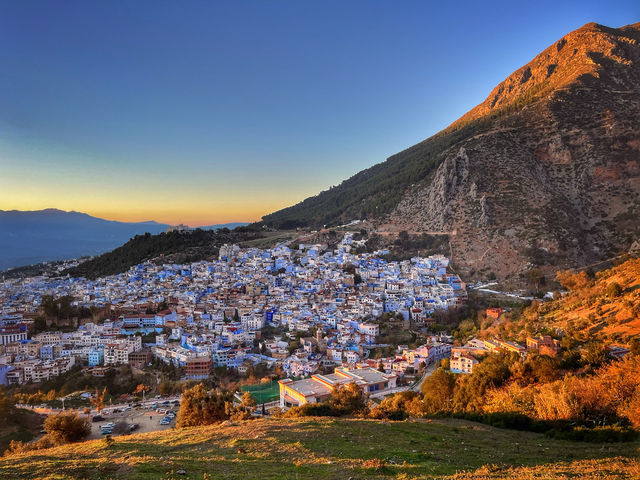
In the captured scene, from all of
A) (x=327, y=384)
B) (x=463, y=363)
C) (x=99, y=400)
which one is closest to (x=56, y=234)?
(x=99, y=400)

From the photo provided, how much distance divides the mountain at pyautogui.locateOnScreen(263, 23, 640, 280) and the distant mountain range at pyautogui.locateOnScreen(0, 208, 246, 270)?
73.9 meters

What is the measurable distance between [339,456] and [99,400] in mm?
18700

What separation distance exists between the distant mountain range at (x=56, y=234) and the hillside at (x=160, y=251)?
33.6 metres

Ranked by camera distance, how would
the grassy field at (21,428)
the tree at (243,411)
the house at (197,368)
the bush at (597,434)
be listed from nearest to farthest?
the bush at (597,434)
the tree at (243,411)
the grassy field at (21,428)
the house at (197,368)

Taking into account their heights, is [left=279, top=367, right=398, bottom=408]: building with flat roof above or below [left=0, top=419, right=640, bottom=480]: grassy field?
below

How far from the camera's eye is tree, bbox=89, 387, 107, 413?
70.5 feet

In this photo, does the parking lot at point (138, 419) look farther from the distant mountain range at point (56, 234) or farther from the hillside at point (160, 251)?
the distant mountain range at point (56, 234)

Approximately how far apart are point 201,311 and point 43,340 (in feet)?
38.4

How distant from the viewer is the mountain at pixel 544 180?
40094mm

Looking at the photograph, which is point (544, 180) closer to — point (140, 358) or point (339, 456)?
point (140, 358)

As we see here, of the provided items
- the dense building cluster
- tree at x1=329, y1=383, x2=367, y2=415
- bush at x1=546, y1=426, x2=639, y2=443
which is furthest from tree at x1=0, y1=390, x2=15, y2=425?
bush at x1=546, y1=426, x2=639, y2=443

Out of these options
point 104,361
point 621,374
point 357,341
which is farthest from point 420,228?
point 621,374

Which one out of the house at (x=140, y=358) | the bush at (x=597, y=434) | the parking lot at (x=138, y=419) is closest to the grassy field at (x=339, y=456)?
the bush at (x=597, y=434)

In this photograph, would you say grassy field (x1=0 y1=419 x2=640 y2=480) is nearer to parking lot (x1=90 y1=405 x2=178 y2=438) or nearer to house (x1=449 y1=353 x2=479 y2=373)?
parking lot (x1=90 y1=405 x2=178 y2=438)
